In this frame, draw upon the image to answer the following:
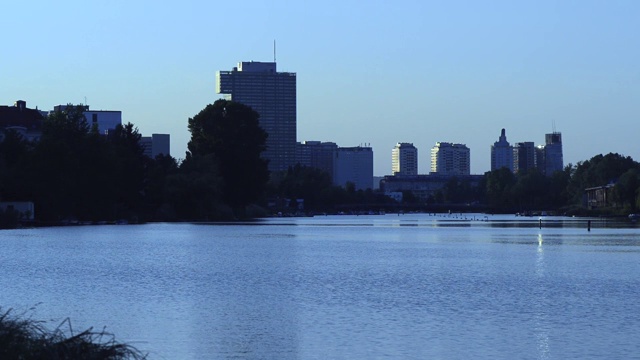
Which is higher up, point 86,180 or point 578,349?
point 86,180

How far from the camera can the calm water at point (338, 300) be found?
2638 centimetres

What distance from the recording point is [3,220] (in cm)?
10256

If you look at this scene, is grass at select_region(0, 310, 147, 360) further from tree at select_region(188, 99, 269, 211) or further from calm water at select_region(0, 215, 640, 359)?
tree at select_region(188, 99, 269, 211)

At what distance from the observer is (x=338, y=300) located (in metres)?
36.6

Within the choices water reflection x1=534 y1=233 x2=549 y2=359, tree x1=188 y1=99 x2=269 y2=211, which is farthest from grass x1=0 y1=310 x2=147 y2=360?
tree x1=188 y1=99 x2=269 y2=211

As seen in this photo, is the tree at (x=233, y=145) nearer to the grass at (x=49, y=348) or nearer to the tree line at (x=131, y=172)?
the tree line at (x=131, y=172)

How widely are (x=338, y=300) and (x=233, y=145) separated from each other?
101 metres

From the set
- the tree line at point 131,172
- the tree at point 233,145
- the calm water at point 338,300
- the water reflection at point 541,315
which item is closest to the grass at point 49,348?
the calm water at point 338,300

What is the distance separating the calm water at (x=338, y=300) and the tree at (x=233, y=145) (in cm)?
6772

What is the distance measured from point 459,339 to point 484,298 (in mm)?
10509

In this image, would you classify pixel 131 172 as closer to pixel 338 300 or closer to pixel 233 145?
pixel 233 145

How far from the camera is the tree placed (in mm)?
135875

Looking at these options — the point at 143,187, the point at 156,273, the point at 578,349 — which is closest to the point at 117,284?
the point at 156,273

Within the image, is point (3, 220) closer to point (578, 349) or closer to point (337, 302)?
point (337, 302)
